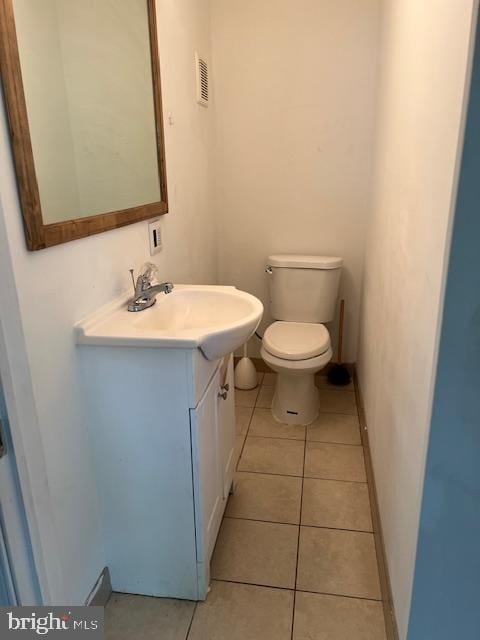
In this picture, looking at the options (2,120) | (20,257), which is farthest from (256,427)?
(2,120)

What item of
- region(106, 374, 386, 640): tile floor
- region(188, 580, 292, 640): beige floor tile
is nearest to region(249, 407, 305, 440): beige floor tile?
region(106, 374, 386, 640): tile floor

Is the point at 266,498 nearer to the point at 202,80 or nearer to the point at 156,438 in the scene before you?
the point at 156,438

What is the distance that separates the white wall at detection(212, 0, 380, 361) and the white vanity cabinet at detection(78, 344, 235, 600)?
149 centimetres

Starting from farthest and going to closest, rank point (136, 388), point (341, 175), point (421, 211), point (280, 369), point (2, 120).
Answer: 1. point (341, 175)
2. point (280, 369)
3. point (136, 388)
4. point (421, 211)
5. point (2, 120)

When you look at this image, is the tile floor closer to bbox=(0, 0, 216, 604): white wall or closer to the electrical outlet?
bbox=(0, 0, 216, 604): white wall

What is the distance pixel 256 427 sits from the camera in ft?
8.14

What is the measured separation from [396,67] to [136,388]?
61.2 inches

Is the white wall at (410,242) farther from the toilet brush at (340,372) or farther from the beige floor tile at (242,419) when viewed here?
the toilet brush at (340,372)

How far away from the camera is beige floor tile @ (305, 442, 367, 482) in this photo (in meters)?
2.09

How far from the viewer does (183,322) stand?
171cm

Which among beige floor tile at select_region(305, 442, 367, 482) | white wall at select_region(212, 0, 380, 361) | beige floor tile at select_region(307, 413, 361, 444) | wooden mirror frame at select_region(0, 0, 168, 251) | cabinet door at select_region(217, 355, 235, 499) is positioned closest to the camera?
wooden mirror frame at select_region(0, 0, 168, 251)

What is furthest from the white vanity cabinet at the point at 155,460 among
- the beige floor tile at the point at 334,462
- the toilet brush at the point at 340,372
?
the toilet brush at the point at 340,372

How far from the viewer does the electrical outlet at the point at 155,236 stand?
1792 millimetres

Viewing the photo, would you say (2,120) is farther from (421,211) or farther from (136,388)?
(421,211)
